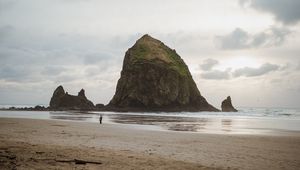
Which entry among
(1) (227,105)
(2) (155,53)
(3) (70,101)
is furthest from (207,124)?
(3) (70,101)

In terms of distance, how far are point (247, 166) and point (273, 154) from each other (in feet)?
13.4

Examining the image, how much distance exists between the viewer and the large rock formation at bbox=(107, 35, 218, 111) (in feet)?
358

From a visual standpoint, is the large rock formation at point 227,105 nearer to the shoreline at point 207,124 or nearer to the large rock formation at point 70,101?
the large rock formation at point 70,101

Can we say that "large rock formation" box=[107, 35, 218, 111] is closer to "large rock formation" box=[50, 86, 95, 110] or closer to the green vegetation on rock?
the green vegetation on rock

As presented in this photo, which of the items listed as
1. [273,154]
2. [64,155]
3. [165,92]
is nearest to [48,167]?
[64,155]

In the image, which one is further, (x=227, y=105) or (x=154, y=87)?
(x=227, y=105)

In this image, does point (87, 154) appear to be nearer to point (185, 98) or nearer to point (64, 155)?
point (64, 155)

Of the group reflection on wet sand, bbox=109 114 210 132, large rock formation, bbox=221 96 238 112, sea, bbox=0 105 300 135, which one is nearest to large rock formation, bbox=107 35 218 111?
large rock formation, bbox=221 96 238 112

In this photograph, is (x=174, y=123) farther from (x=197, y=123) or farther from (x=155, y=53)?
(x=155, y=53)

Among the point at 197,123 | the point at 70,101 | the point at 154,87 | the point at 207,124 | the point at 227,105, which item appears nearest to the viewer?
the point at 207,124

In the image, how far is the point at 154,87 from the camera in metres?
111

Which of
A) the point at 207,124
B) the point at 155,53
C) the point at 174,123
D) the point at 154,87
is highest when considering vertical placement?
the point at 155,53

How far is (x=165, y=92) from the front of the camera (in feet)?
360

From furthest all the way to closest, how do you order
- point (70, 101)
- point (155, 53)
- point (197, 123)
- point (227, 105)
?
point (155, 53) < point (227, 105) < point (70, 101) < point (197, 123)
